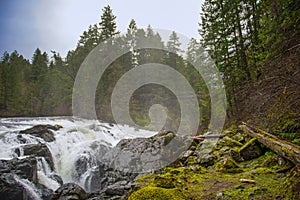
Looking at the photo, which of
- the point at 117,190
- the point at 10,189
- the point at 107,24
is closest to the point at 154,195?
the point at 117,190

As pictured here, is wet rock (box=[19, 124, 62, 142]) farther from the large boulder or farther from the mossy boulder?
the mossy boulder

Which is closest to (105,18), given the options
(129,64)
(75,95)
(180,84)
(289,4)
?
(129,64)

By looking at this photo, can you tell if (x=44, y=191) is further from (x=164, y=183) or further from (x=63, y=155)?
(x=164, y=183)

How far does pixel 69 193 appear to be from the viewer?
8086mm

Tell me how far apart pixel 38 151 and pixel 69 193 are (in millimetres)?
4449

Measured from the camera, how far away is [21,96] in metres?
36.9

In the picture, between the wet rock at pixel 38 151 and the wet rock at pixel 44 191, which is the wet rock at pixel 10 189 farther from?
the wet rock at pixel 38 151

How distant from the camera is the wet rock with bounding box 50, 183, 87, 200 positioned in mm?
7957

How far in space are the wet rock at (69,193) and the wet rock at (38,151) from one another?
11.8 feet

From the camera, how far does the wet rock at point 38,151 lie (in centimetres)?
1118

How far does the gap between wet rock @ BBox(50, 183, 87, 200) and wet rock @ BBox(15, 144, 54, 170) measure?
360cm

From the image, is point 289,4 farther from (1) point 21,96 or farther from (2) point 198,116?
(1) point 21,96

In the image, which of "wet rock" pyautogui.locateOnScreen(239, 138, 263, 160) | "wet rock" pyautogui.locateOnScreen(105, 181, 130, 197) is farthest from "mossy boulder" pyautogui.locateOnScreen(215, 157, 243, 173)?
"wet rock" pyautogui.locateOnScreen(105, 181, 130, 197)

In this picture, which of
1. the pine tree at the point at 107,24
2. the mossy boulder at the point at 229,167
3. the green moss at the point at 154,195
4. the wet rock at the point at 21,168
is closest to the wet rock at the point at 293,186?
the green moss at the point at 154,195
